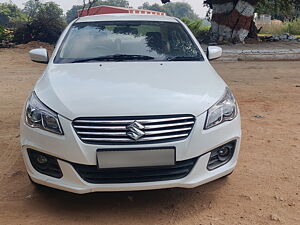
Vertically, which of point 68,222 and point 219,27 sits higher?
point 68,222

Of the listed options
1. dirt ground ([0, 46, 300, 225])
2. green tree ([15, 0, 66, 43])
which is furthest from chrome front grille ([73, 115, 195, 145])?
green tree ([15, 0, 66, 43])

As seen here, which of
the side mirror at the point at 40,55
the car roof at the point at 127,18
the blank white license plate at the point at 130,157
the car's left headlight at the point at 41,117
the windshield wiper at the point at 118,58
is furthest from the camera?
the car roof at the point at 127,18

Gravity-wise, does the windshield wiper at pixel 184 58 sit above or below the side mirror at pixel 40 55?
above

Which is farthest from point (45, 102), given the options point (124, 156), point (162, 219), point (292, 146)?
point (292, 146)

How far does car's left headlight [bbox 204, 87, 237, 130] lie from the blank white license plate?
40cm

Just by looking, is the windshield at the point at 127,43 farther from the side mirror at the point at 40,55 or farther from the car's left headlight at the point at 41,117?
the car's left headlight at the point at 41,117

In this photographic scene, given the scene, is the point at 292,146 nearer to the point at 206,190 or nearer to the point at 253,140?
the point at 253,140

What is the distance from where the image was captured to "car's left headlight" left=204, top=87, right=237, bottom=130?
8.86 feet

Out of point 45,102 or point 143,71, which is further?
point 143,71

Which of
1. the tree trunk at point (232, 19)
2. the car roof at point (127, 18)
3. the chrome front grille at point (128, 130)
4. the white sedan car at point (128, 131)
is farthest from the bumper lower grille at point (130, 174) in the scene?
the tree trunk at point (232, 19)

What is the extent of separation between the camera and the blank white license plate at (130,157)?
2.49 meters

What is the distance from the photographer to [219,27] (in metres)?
15.2

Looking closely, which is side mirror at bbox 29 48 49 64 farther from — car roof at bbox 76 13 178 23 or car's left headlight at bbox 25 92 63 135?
car's left headlight at bbox 25 92 63 135

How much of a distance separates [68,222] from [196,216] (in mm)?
935
